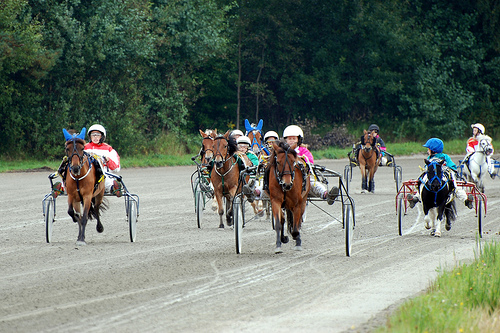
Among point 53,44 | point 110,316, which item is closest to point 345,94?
point 53,44

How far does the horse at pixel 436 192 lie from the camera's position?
11984 millimetres

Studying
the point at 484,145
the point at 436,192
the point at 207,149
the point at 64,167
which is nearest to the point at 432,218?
the point at 436,192

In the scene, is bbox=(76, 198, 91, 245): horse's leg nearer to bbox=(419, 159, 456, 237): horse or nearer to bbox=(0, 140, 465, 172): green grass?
bbox=(419, 159, 456, 237): horse

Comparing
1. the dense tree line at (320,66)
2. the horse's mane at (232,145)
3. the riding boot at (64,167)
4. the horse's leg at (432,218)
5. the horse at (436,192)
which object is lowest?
the horse's leg at (432,218)

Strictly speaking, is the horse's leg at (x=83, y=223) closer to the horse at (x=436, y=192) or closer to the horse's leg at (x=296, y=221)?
the horse's leg at (x=296, y=221)

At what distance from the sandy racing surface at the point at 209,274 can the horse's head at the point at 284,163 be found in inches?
38.6

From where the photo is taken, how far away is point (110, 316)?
261 inches

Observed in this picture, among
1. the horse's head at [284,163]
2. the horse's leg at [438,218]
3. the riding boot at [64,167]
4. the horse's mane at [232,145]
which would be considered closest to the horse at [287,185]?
the horse's head at [284,163]

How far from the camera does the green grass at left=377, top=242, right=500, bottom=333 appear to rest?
Result: 5.79 m

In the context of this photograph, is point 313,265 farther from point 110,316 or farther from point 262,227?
point 262,227

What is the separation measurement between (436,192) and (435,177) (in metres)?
0.24

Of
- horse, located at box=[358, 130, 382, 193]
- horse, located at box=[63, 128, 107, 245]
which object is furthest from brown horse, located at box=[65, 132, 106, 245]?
horse, located at box=[358, 130, 382, 193]

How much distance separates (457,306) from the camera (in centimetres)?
640

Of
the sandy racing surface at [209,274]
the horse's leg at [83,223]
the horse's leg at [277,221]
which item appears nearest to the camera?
the sandy racing surface at [209,274]
